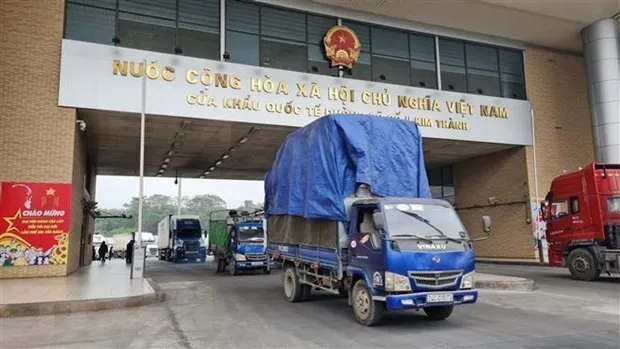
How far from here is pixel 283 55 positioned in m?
20.0

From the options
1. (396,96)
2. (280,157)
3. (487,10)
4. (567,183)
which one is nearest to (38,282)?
(280,157)

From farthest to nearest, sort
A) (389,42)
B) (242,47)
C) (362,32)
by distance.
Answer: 1. (389,42)
2. (362,32)
3. (242,47)

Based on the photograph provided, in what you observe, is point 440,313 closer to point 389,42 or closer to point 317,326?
point 317,326

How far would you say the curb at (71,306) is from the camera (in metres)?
9.92

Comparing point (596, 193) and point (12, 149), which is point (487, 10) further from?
point (12, 149)

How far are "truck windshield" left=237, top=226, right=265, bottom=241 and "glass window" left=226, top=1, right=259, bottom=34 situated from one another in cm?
873

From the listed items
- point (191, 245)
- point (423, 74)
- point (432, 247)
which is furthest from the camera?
point (191, 245)

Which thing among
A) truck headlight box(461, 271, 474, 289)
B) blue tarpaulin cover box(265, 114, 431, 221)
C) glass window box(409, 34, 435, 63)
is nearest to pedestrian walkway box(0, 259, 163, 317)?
blue tarpaulin cover box(265, 114, 431, 221)

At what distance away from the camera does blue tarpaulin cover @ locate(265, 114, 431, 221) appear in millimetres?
9453

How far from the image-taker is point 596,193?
15.0 m

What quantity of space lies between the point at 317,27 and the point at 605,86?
13550 mm

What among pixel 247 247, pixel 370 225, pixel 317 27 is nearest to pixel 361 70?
pixel 317 27

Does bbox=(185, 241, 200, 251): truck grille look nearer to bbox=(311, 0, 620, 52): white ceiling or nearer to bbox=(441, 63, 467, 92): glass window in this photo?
bbox=(311, 0, 620, 52): white ceiling

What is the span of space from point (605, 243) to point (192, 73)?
49.9 ft
